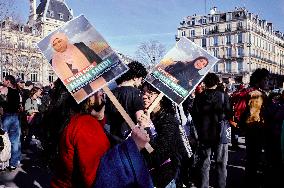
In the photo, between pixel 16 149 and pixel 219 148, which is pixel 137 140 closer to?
pixel 219 148

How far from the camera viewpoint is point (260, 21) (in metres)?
85.2

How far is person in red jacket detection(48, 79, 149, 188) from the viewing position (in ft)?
7.73

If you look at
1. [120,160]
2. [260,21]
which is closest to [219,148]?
[120,160]

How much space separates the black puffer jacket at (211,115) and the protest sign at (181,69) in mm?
2052

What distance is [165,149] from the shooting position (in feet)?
10.7

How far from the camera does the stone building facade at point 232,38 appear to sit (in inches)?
2982

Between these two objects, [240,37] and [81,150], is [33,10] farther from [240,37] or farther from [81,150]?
[81,150]

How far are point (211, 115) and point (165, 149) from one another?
2698 millimetres

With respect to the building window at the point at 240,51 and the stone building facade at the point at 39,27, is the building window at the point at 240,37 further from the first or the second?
the stone building facade at the point at 39,27

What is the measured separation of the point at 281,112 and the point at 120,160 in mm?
1668

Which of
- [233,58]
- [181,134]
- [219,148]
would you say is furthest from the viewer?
[233,58]

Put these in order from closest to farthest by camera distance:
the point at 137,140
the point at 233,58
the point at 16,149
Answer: the point at 137,140
the point at 16,149
the point at 233,58

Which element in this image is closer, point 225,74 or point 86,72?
point 86,72

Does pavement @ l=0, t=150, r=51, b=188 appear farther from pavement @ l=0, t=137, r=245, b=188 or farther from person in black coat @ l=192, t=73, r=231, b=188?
person in black coat @ l=192, t=73, r=231, b=188
